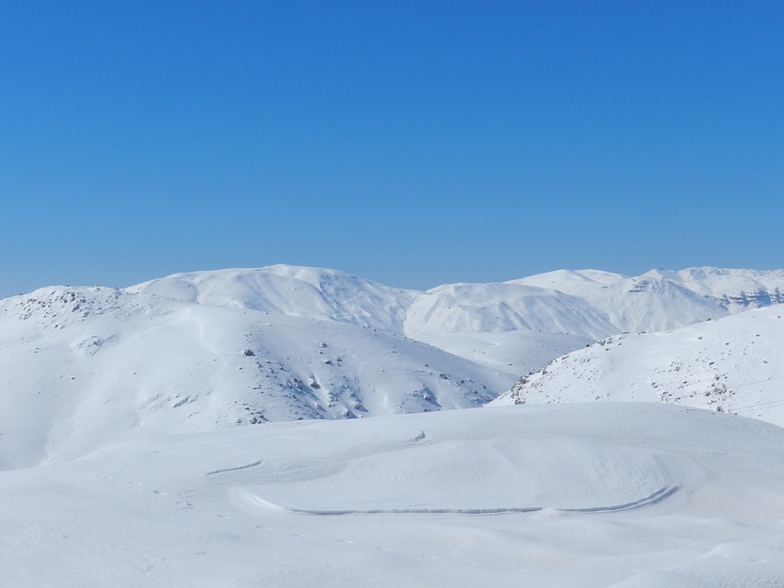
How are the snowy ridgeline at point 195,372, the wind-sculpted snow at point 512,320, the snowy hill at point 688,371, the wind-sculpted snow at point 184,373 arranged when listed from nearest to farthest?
the snowy hill at point 688,371
the snowy ridgeline at point 195,372
the wind-sculpted snow at point 184,373
the wind-sculpted snow at point 512,320

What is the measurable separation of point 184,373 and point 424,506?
35.8 meters

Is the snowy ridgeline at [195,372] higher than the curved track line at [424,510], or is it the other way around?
the snowy ridgeline at [195,372]

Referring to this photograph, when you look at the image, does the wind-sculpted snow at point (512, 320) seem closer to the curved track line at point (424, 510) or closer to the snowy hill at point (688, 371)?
the snowy hill at point (688, 371)

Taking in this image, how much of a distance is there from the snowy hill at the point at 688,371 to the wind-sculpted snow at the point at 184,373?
43.4 ft

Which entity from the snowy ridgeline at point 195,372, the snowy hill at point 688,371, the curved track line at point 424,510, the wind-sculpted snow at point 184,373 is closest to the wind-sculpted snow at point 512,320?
the snowy ridgeline at point 195,372

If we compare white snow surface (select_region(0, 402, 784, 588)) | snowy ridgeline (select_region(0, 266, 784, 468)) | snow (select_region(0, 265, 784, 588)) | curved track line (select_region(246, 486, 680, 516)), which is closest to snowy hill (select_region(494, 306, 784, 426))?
snowy ridgeline (select_region(0, 266, 784, 468))

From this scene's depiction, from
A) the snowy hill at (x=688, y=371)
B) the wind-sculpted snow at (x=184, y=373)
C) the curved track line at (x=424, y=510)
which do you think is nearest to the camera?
the curved track line at (x=424, y=510)

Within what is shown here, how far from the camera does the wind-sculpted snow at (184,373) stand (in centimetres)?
3697

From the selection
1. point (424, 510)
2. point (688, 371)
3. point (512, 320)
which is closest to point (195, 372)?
point (688, 371)

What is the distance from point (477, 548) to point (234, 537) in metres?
2.55

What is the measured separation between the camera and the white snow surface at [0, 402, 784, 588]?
645 centimetres

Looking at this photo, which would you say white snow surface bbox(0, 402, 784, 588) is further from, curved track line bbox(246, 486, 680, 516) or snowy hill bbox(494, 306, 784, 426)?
snowy hill bbox(494, 306, 784, 426)

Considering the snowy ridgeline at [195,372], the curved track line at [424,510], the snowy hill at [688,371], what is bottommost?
the curved track line at [424,510]

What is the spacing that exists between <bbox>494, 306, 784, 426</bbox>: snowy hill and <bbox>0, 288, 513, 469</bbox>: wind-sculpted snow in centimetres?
1322
